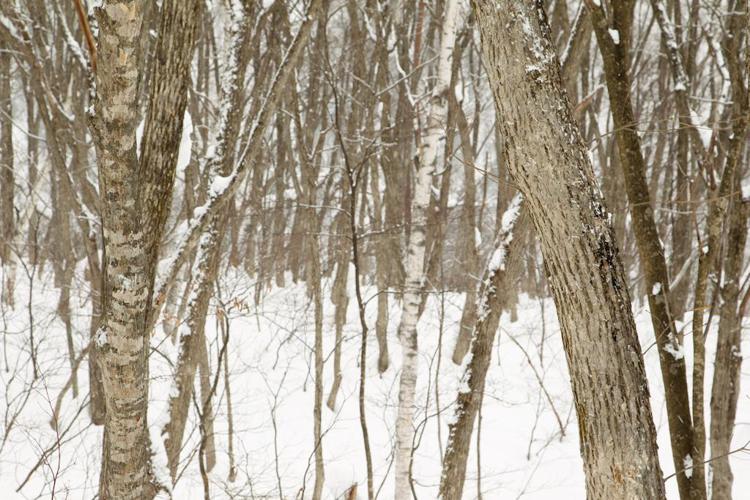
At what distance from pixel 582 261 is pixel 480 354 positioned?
2508 millimetres

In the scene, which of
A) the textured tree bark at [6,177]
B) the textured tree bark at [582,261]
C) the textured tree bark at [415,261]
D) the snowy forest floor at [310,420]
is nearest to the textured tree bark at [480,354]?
the textured tree bark at [415,261]

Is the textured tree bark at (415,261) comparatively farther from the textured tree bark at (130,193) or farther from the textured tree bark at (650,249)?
the textured tree bark at (130,193)

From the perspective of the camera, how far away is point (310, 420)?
8234mm

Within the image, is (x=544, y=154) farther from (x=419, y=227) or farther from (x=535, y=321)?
(x=535, y=321)

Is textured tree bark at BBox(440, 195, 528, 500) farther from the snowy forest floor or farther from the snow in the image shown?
the snow

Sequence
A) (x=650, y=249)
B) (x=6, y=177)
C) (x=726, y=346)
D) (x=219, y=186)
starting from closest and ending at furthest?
(x=650, y=249) → (x=726, y=346) → (x=219, y=186) → (x=6, y=177)

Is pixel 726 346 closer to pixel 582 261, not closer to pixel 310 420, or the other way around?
pixel 582 261

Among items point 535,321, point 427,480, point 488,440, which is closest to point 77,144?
point 427,480

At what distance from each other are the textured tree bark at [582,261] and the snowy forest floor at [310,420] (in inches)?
134

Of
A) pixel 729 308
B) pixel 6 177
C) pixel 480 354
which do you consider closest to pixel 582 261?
pixel 729 308

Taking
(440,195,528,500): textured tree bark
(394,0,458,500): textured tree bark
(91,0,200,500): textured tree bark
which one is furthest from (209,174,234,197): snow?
(440,195,528,500): textured tree bark

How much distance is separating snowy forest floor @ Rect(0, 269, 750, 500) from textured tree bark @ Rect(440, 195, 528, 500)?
1.01 m

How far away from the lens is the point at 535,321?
11219mm

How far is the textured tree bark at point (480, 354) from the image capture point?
12.5 ft
